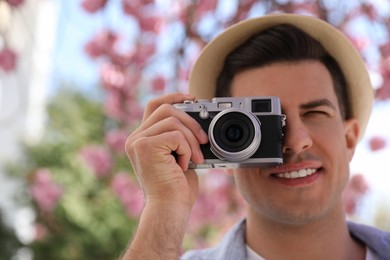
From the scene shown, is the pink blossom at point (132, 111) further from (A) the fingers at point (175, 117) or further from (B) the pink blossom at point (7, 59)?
(A) the fingers at point (175, 117)

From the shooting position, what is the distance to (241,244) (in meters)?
1.74

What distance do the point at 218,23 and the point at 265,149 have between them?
1678 millimetres

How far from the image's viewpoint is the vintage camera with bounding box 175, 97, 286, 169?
1.43m

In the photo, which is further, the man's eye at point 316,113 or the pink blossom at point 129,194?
the pink blossom at point 129,194

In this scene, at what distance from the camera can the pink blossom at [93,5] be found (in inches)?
134

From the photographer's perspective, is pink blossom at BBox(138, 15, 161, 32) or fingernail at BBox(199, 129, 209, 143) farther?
pink blossom at BBox(138, 15, 161, 32)

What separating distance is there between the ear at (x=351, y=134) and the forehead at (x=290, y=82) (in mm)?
158

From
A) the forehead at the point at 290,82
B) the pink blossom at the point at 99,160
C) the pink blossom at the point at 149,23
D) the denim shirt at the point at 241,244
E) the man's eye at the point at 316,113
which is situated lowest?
the denim shirt at the point at 241,244

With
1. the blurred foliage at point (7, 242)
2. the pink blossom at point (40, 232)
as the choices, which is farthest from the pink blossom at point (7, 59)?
the pink blossom at point (40, 232)

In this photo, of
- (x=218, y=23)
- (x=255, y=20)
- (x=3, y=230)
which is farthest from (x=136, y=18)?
(x=3, y=230)

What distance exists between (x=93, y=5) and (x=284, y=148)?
218 cm

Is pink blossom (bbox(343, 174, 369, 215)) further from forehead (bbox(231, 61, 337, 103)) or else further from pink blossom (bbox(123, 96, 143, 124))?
forehead (bbox(231, 61, 337, 103))

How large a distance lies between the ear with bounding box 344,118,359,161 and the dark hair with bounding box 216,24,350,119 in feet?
0.09

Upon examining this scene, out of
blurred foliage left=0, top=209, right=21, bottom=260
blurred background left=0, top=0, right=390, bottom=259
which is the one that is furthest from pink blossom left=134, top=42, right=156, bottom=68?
blurred foliage left=0, top=209, right=21, bottom=260
